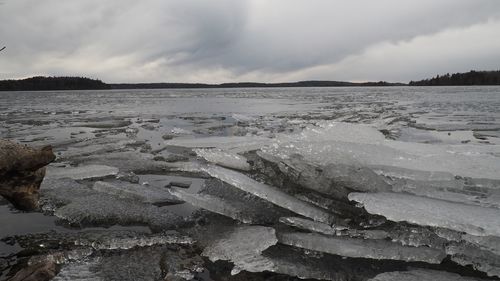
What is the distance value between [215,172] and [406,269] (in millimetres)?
1524

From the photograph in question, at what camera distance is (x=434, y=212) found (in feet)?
7.40

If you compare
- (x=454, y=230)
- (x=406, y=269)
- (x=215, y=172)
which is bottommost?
(x=406, y=269)

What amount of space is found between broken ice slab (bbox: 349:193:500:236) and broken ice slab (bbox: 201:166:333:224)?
0.86 ft

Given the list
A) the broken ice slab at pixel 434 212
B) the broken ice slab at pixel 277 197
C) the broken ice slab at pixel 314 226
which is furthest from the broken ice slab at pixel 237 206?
the broken ice slab at pixel 434 212

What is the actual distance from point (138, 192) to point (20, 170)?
108cm

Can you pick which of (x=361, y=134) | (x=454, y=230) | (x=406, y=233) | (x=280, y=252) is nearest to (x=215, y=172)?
(x=280, y=252)

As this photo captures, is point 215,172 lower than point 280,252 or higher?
higher

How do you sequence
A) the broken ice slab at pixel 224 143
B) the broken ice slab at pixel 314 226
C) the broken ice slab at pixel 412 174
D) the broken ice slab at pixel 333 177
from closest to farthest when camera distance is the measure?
the broken ice slab at pixel 314 226 → the broken ice slab at pixel 333 177 → the broken ice slab at pixel 412 174 → the broken ice slab at pixel 224 143

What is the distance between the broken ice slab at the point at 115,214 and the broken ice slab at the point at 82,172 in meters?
0.94

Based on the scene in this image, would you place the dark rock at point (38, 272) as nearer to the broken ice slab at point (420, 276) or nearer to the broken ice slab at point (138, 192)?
the broken ice slab at point (138, 192)

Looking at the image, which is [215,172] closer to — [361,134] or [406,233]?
[406,233]

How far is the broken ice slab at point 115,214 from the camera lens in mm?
2672

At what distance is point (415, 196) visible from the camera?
267 centimetres

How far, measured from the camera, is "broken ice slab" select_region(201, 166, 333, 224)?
2.56 metres
